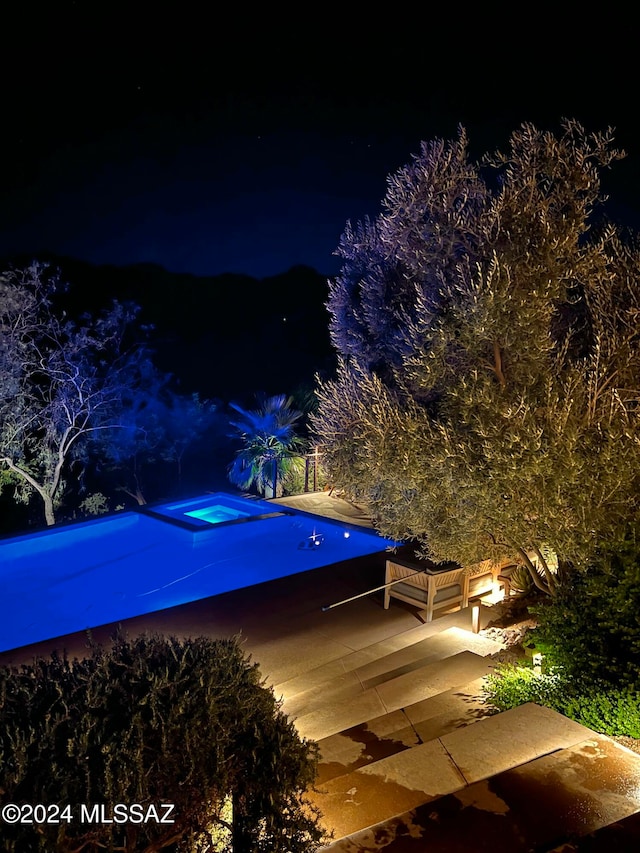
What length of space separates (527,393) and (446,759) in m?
3.02

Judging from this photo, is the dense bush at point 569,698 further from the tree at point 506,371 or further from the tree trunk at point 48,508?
the tree trunk at point 48,508

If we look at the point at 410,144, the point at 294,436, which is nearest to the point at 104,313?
the point at 294,436

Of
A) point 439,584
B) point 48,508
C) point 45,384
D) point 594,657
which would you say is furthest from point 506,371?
point 45,384

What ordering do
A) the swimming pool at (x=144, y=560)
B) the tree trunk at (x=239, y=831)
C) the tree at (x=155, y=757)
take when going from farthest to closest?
1. the swimming pool at (x=144, y=560)
2. the tree trunk at (x=239, y=831)
3. the tree at (x=155, y=757)

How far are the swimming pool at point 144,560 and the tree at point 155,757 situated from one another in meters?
7.42

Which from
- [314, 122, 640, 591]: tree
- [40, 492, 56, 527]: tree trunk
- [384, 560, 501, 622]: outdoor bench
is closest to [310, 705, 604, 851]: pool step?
[314, 122, 640, 591]: tree

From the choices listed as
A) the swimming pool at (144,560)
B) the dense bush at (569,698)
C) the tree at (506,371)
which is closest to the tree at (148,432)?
the swimming pool at (144,560)

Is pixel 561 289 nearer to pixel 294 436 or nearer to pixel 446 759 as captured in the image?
pixel 446 759

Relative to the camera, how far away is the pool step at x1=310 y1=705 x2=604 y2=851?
10.4 ft

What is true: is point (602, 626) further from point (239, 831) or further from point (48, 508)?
point (48, 508)

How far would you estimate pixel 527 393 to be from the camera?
538cm

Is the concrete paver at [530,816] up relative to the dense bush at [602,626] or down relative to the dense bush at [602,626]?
down

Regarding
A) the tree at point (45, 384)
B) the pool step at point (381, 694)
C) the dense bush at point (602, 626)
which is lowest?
the pool step at point (381, 694)

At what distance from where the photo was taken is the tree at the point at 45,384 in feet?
47.9
